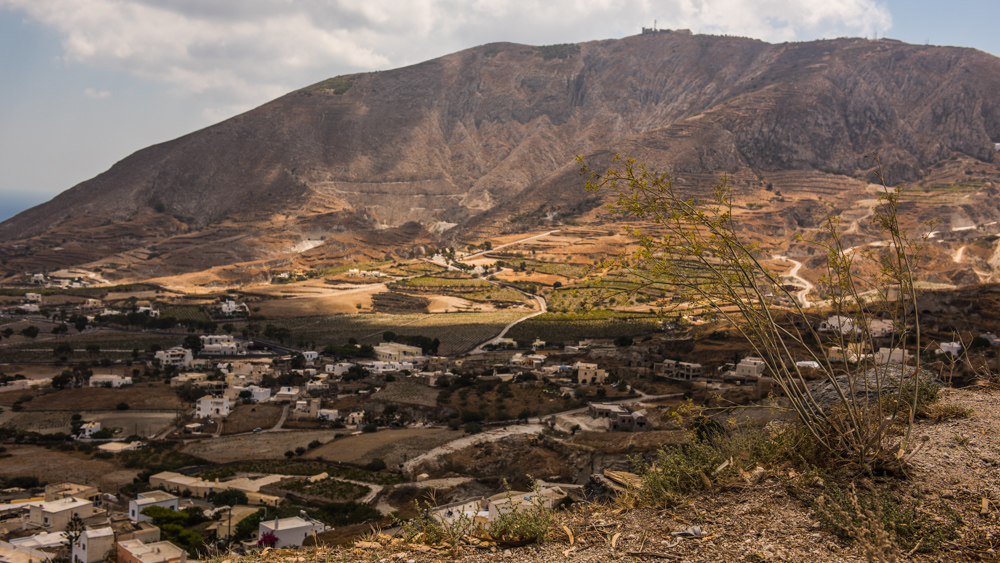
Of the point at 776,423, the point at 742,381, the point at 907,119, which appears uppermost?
the point at 907,119

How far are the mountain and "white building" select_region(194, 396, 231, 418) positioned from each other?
58875 mm

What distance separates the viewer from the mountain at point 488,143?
10575 centimetres

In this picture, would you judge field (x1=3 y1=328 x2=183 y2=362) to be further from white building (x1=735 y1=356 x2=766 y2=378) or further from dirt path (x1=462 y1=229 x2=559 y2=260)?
white building (x1=735 y1=356 x2=766 y2=378)

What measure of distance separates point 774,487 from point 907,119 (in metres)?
139

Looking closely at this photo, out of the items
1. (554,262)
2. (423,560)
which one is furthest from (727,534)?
(554,262)

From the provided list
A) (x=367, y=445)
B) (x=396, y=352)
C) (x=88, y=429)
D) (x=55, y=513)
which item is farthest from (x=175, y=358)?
(x=55, y=513)

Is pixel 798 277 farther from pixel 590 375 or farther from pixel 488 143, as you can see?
pixel 488 143

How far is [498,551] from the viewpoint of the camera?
4.39 m

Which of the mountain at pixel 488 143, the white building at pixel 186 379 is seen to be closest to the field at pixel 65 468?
the white building at pixel 186 379

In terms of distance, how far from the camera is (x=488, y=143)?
5974 inches

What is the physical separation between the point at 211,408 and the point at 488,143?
122 meters

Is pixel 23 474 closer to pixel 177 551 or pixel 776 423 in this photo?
pixel 177 551

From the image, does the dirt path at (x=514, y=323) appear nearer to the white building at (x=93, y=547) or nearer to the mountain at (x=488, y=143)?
the white building at (x=93, y=547)

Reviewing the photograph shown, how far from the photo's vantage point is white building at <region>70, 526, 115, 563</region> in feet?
53.0
